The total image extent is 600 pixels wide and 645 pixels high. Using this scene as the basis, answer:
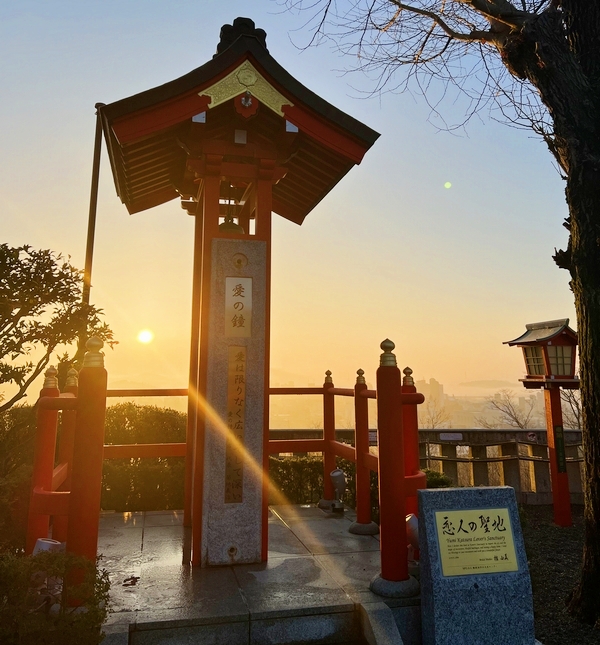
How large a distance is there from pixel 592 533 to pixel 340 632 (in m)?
3.02

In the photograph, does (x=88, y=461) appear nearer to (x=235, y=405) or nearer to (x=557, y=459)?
(x=235, y=405)

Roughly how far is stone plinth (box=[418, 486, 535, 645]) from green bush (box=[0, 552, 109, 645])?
246 centimetres

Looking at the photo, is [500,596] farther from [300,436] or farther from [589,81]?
[300,436]

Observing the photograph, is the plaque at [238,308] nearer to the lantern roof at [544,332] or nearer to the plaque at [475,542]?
the plaque at [475,542]

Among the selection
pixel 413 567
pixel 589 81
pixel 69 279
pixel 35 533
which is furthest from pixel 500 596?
pixel 69 279

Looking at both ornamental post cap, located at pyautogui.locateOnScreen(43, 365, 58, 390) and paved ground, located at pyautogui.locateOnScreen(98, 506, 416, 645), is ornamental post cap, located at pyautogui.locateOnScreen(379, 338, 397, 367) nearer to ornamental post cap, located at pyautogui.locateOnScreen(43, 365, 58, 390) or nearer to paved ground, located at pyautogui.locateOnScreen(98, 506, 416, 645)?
paved ground, located at pyautogui.locateOnScreen(98, 506, 416, 645)

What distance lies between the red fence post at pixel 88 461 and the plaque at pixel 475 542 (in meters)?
2.77

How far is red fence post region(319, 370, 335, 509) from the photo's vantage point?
24.3 ft

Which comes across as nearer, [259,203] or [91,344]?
[91,344]

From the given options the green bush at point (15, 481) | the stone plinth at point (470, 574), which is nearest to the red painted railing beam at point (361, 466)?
the stone plinth at point (470, 574)

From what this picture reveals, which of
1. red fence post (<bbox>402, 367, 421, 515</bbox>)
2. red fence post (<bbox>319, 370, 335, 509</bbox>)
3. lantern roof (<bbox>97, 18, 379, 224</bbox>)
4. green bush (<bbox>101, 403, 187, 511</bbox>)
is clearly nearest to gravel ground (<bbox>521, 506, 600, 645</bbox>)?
red fence post (<bbox>402, 367, 421, 515</bbox>)

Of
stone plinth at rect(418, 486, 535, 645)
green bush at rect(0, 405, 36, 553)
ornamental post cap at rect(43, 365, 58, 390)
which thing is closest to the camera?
stone plinth at rect(418, 486, 535, 645)

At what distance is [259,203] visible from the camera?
546 centimetres

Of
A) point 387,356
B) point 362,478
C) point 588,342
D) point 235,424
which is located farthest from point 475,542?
point 588,342
